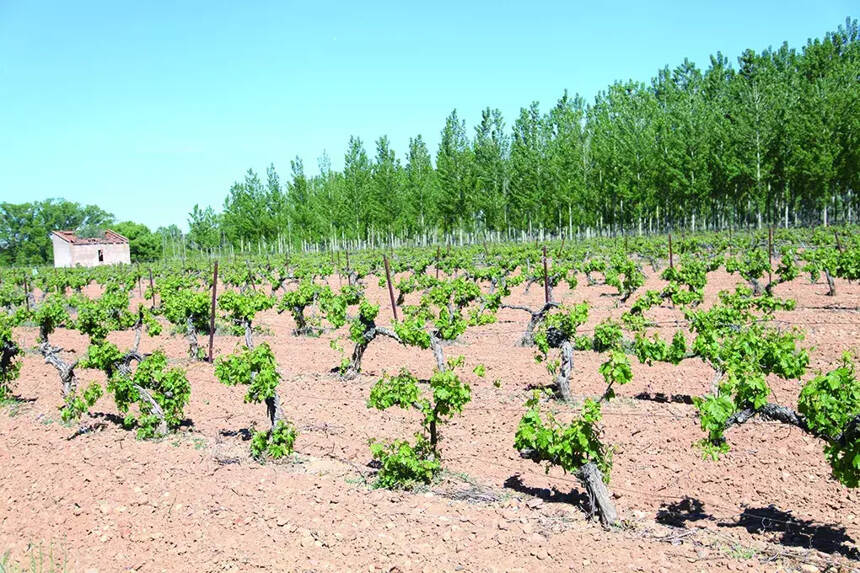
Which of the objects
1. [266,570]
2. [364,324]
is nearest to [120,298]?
[364,324]

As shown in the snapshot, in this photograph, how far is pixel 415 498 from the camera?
7273 mm

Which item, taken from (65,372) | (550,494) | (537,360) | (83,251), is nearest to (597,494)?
(550,494)

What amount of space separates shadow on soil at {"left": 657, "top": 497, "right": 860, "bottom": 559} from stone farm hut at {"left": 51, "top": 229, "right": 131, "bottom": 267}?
7632 cm

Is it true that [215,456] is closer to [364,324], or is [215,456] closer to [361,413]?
[361,413]

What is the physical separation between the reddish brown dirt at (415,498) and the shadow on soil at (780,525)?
0.9 inches

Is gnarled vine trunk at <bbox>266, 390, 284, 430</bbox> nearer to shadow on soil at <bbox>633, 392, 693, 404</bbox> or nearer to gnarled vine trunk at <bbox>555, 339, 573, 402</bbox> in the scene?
gnarled vine trunk at <bbox>555, 339, 573, 402</bbox>

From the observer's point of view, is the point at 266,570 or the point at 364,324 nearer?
the point at 266,570

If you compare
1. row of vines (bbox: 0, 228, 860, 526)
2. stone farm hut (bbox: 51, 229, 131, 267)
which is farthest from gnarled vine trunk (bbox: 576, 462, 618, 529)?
stone farm hut (bbox: 51, 229, 131, 267)

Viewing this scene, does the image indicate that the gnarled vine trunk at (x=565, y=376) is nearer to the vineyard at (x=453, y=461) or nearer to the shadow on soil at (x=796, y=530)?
the vineyard at (x=453, y=461)

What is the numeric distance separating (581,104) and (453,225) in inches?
904

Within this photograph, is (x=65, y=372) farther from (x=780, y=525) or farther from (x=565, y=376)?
(x=780, y=525)

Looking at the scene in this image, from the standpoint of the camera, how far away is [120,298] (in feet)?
57.8

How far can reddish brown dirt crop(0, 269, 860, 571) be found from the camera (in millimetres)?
5996

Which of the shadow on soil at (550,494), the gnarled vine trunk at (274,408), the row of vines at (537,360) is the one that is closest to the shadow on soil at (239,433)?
the row of vines at (537,360)
